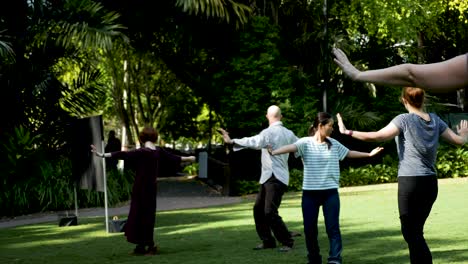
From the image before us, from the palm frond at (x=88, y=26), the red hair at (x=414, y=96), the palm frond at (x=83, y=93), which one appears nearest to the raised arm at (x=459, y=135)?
the red hair at (x=414, y=96)

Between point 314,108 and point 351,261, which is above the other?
point 314,108

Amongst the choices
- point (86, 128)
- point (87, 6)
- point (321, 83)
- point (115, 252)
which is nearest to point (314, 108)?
point (321, 83)

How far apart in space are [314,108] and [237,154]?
3.06 m

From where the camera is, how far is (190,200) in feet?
75.6

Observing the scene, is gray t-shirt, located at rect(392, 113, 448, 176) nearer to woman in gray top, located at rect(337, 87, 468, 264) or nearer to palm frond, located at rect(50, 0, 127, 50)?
woman in gray top, located at rect(337, 87, 468, 264)

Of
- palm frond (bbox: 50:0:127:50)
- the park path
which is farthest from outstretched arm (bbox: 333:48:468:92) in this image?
palm frond (bbox: 50:0:127:50)

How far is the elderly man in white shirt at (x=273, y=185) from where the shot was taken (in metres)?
10.1

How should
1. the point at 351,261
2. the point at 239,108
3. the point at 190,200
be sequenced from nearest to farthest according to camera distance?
the point at 351,261 → the point at 190,200 → the point at 239,108

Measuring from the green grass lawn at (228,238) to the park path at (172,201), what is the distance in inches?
51.4

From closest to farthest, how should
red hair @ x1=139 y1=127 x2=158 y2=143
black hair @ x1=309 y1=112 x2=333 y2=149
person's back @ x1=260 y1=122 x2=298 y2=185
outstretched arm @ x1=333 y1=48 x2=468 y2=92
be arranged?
outstretched arm @ x1=333 y1=48 x2=468 y2=92 < black hair @ x1=309 y1=112 x2=333 y2=149 < person's back @ x1=260 y1=122 x2=298 y2=185 < red hair @ x1=139 y1=127 x2=158 y2=143

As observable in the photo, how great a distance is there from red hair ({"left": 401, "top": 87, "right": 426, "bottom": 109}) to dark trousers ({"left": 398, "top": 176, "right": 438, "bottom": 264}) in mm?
672

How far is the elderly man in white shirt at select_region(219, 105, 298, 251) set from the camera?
10.1m

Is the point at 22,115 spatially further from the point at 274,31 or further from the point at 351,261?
the point at 351,261

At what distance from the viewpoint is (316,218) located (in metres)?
8.38
